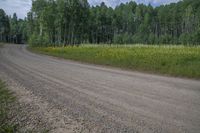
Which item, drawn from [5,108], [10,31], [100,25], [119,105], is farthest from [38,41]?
[10,31]

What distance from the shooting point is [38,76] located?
551 inches

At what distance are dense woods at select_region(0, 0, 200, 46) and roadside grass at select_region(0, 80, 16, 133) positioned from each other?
53476 mm

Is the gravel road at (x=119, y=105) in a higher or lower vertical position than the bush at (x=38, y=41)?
lower

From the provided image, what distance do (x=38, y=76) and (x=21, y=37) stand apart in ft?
409

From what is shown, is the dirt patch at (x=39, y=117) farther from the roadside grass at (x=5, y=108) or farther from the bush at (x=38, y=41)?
the bush at (x=38, y=41)

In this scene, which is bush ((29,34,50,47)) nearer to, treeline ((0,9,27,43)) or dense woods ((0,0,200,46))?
dense woods ((0,0,200,46))

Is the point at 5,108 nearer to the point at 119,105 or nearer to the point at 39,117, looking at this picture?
the point at 39,117

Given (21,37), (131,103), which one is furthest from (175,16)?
(131,103)

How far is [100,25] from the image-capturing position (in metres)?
106

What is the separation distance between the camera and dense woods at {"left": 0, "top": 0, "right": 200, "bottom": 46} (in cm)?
6925

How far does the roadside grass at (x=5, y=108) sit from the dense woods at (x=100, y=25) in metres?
53.5

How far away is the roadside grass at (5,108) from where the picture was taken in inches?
245

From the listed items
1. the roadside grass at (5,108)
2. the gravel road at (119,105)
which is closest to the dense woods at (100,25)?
the gravel road at (119,105)

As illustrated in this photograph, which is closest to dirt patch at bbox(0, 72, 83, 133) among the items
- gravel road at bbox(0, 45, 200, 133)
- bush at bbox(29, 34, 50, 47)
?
gravel road at bbox(0, 45, 200, 133)
